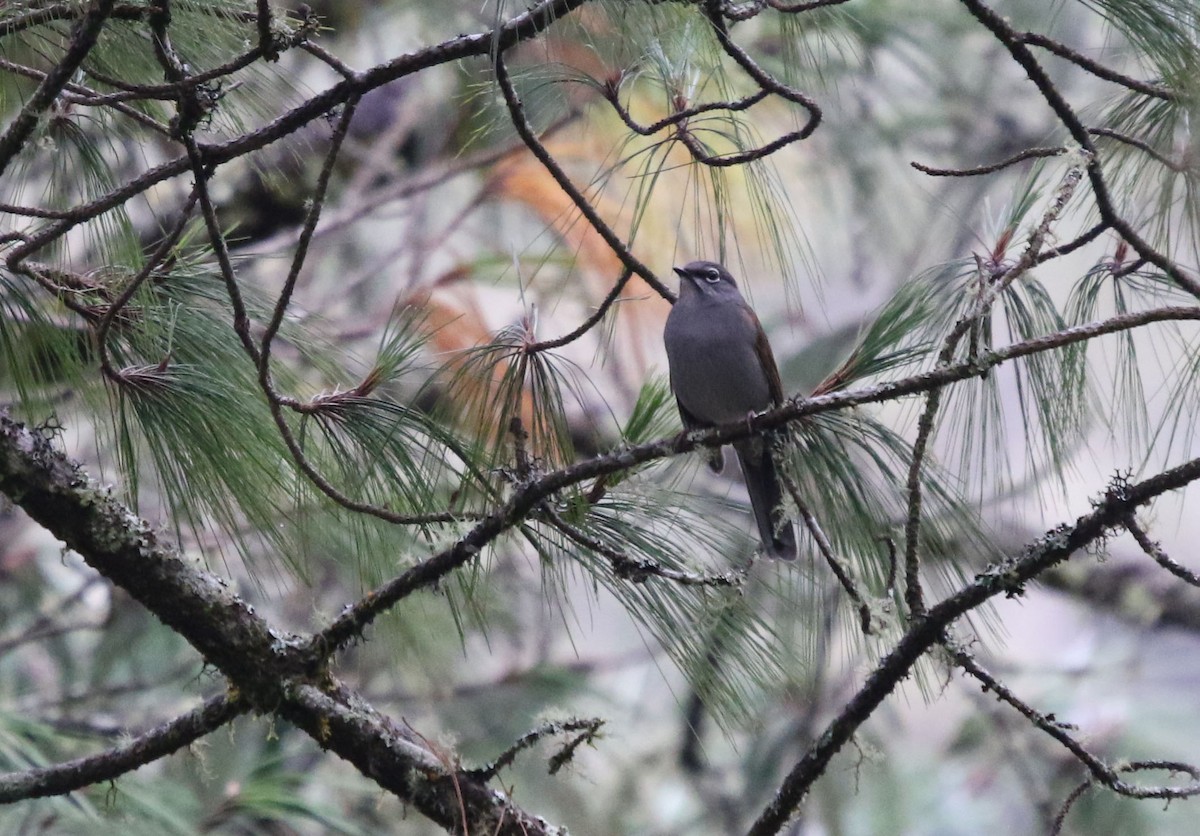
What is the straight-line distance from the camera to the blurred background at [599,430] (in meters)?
1.96

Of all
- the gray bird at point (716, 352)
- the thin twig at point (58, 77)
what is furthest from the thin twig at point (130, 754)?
the gray bird at point (716, 352)

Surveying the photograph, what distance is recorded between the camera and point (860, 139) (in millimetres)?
4707

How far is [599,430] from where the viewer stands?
254 cm

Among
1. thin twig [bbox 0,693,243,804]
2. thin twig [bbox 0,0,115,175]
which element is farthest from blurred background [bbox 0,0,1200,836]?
thin twig [bbox 0,0,115,175]

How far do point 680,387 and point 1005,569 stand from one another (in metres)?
1.46

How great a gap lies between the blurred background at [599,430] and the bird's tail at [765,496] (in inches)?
4.1

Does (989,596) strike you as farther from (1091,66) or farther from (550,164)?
(550,164)

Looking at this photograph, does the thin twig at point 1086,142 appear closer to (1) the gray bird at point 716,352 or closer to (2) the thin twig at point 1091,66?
(2) the thin twig at point 1091,66

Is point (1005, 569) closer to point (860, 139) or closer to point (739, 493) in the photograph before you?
point (860, 139)

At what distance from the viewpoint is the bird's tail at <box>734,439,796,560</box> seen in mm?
2529

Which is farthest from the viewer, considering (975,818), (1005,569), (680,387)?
(975,818)

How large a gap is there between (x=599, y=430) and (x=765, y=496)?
46cm

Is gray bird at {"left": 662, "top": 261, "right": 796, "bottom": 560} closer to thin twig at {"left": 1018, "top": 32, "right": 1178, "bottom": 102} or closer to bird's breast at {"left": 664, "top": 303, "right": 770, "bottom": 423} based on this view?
bird's breast at {"left": 664, "top": 303, "right": 770, "bottom": 423}

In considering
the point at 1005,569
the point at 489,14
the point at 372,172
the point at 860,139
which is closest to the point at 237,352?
the point at 489,14
